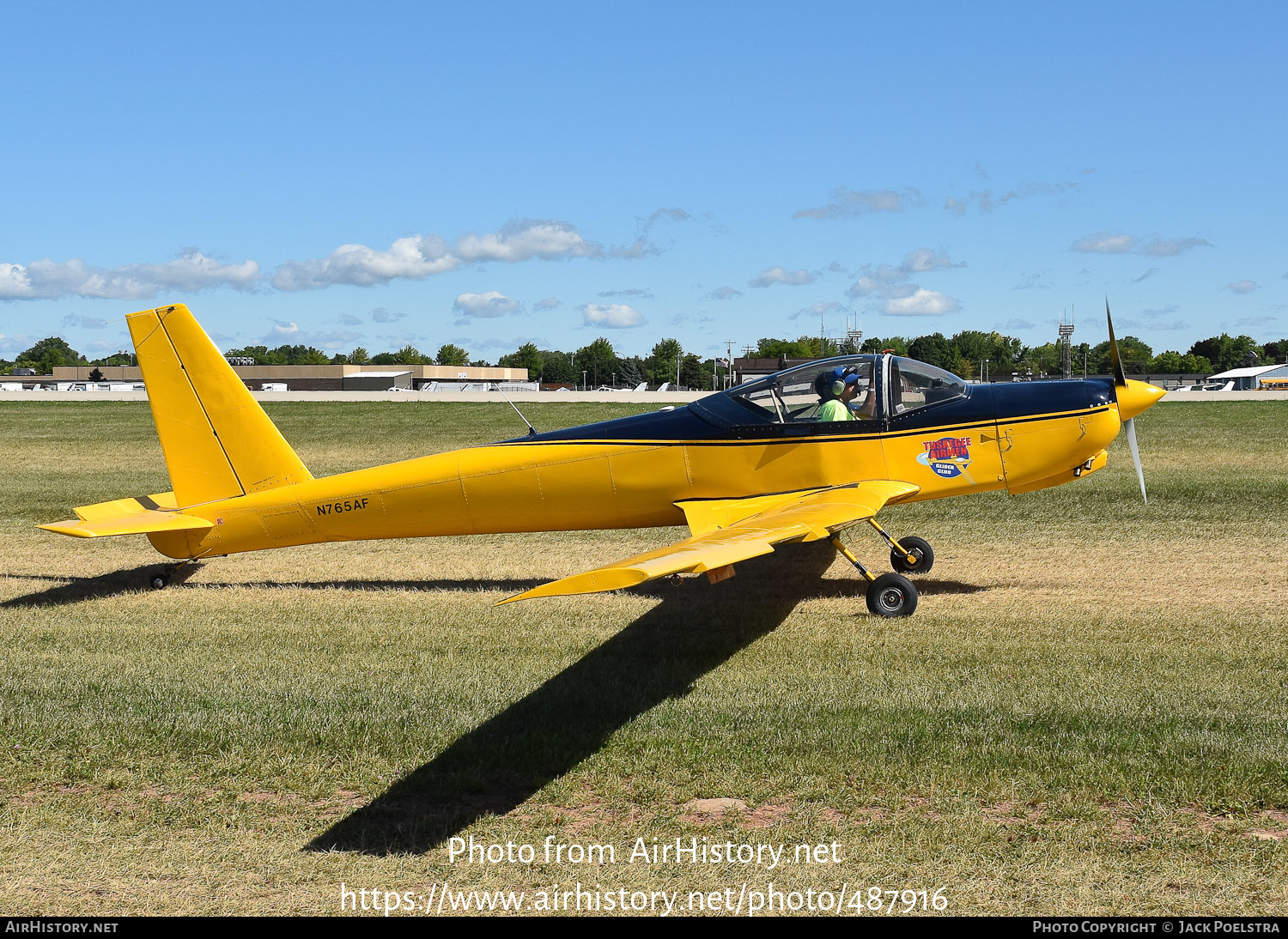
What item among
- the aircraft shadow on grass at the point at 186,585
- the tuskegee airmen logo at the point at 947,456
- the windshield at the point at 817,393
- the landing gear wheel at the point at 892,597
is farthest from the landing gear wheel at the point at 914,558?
the aircraft shadow on grass at the point at 186,585

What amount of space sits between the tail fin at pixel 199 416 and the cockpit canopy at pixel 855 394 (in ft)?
17.3

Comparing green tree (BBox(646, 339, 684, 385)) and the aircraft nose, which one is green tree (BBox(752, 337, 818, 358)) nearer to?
green tree (BBox(646, 339, 684, 385))

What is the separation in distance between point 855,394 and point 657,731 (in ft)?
16.8

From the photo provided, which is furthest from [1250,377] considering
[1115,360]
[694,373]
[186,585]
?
[186,585]

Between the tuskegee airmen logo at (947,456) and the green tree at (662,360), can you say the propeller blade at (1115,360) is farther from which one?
the green tree at (662,360)

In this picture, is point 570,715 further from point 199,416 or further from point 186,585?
point 186,585

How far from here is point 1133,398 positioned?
1091cm

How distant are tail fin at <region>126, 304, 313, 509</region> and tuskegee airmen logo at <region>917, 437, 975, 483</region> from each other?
22.9 feet

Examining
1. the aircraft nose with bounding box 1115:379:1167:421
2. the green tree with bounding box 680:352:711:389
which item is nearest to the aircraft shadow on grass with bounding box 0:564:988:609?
the aircraft nose with bounding box 1115:379:1167:421

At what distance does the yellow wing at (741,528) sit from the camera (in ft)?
18.7

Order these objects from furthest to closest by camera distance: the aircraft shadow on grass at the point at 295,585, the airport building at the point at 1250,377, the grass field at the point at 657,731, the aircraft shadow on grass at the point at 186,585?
the airport building at the point at 1250,377, the aircraft shadow on grass at the point at 186,585, the aircraft shadow on grass at the point at 295,585, the grass field at the point at 657,731

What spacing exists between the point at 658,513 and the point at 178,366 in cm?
572

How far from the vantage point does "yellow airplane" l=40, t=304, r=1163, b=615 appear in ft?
34.8

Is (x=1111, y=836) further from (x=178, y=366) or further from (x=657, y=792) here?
(x=178, y=366)
